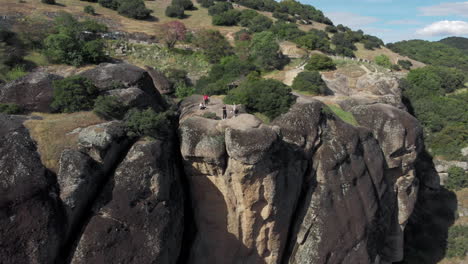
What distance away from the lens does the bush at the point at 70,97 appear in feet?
59.3

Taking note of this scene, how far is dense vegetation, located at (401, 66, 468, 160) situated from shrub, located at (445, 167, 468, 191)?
10.3 ft

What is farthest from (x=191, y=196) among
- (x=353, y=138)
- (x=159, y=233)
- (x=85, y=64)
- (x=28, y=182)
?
(x=85, y=64)

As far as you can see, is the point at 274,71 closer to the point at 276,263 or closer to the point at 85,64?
the point at 85,64

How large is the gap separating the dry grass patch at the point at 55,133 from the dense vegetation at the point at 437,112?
44.3 metres

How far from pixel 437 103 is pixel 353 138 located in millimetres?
36490

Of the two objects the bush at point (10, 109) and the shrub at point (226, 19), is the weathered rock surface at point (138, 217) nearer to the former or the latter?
the bush at point (10, 109)

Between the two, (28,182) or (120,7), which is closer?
(28,182)

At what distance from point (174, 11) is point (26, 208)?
67.3 meters

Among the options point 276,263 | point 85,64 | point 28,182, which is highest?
point 28,182

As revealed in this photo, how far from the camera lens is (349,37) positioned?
262 ft

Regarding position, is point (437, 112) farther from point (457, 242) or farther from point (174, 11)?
point (174, 11)

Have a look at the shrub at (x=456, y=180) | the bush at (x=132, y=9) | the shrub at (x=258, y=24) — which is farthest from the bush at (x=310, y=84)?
the bush at (x=132, y=9)

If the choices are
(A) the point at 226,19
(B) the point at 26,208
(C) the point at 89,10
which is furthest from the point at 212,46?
(B) the point at 26,208

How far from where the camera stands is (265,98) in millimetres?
23703
